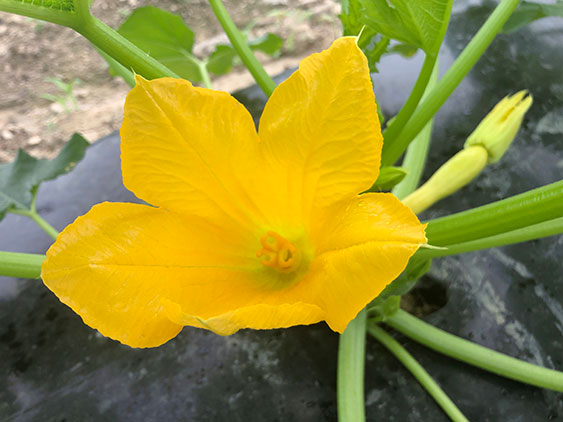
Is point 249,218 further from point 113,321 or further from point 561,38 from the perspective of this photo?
point 561,38

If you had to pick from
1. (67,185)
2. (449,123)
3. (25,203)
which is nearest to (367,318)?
(449,123)

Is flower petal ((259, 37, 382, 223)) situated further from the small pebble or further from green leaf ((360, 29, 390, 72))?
the small pebble

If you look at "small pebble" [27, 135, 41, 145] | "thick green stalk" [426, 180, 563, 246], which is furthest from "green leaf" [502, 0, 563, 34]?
"small pebble" [27, 135, 41, 145]

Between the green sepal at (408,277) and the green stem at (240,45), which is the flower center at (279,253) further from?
the green stem at (240,45)

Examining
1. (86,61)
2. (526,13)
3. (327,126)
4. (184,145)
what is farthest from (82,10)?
(86,61)

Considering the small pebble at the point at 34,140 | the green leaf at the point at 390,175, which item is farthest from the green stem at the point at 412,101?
the small pebble at the point at 34,140
